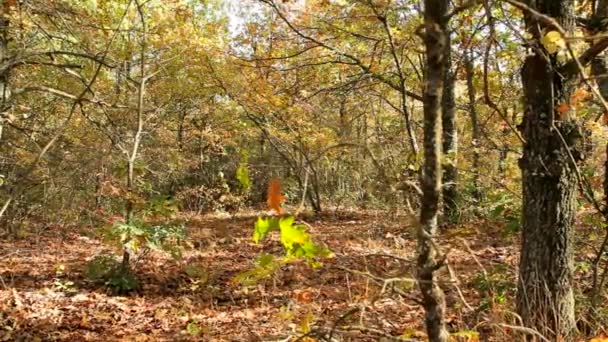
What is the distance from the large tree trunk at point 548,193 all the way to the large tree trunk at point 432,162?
1.85 m

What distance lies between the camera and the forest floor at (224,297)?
417 cm

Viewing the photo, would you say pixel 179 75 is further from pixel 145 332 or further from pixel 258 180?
pixel 145 332

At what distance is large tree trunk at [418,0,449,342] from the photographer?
1.43m

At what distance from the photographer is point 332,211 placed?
1385 cm

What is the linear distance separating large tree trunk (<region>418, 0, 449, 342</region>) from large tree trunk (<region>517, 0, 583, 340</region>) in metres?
1.85

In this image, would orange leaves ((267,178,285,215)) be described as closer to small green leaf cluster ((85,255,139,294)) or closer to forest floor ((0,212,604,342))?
forest floor ((0,212,604,342))

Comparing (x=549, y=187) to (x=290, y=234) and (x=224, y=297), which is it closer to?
(x=290, y=234)

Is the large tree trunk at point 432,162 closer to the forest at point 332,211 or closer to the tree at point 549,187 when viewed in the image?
the forest at point 332,211

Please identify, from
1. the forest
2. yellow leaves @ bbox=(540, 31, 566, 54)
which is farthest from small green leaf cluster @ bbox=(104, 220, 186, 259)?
yellow leaves @ bbox=(540, 31, 566, 54)

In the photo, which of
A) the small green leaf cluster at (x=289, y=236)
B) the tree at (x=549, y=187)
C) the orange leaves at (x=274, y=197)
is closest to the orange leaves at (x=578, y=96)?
the tree at (x=549, y=187)

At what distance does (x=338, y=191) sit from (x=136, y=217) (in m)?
11.4

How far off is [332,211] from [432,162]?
12.4m

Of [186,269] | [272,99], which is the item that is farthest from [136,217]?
[272,99]

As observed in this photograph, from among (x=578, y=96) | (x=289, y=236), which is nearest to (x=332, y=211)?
(x=578, y=96)
